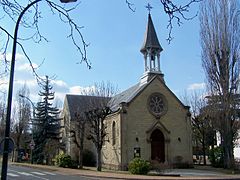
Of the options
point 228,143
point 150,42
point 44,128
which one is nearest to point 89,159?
point 44,128

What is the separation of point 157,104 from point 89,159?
45.7 feet

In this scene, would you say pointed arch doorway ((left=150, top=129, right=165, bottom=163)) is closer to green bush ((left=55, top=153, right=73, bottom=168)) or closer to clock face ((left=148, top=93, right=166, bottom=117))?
clock face ((left=148, top=93, right=166, bottom=117))

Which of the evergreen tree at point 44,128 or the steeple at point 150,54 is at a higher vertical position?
the steeple at point 150,54

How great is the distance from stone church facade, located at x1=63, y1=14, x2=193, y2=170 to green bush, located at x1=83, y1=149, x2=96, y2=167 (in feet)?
19.4

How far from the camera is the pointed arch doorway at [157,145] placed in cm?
3709

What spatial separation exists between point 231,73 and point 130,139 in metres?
12.3

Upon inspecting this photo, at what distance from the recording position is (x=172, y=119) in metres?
38.5

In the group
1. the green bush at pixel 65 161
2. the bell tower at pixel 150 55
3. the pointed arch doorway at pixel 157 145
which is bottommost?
the green bush at pixel 65 161

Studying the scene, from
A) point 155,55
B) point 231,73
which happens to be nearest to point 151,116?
point 155,55

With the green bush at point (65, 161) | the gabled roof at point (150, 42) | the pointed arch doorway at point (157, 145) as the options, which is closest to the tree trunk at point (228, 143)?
the pointed arch doorway at point (157, 145)

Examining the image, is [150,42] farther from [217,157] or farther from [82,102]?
[217,157]

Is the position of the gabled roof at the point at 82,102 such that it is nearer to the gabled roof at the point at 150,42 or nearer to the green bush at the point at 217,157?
the gabled roof at the point at 150,42

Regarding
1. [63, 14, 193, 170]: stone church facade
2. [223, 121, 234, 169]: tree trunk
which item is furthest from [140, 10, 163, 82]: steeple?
[223, 121, 234, 169]: tree trunk

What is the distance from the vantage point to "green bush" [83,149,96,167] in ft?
149
